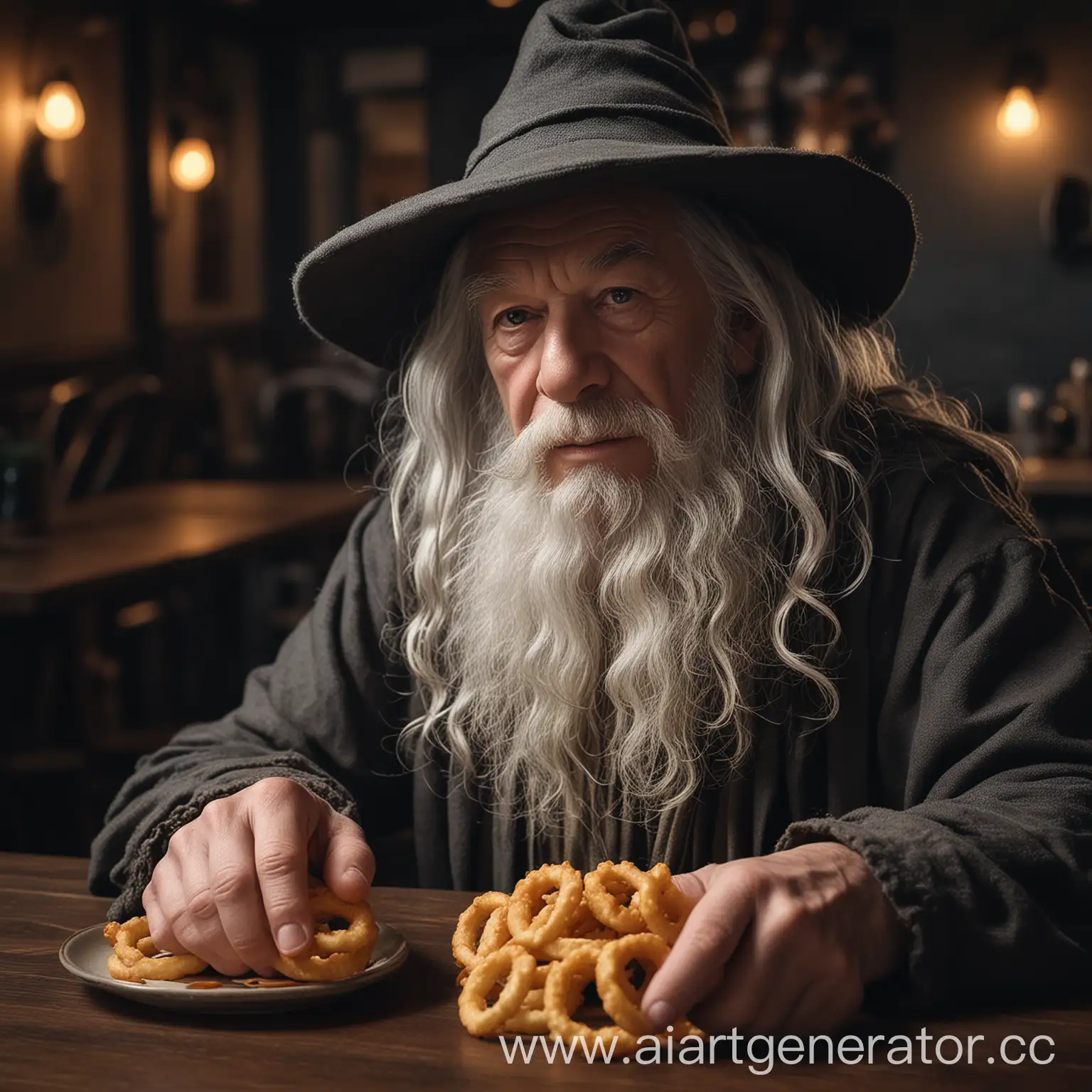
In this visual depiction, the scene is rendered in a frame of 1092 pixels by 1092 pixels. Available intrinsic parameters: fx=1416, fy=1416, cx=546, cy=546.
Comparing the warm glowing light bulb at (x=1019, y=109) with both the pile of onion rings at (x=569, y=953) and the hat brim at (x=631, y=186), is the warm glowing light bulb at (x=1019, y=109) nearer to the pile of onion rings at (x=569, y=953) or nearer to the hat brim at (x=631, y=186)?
the hat brim at (x=631, y=186)

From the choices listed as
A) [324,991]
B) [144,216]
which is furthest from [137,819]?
Answer: [144,216]

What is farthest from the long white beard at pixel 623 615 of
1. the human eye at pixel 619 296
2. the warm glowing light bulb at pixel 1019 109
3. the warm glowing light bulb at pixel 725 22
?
the warm glowing light bulb at pixel 1019 109

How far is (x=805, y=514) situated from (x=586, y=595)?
29 centimetres

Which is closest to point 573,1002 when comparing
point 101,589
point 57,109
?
point 101,589

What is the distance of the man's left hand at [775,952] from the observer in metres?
1.09

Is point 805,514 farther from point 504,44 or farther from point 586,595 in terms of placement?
point 504,44

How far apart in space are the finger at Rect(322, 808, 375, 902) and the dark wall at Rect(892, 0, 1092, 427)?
7.13m

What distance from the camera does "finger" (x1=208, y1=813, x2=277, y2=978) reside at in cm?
123

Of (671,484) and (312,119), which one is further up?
(312,119)

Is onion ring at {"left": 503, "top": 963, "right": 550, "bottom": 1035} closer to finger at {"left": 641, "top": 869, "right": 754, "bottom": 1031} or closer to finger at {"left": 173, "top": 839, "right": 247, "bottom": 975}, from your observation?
finger at {"left": 641, "top": 869, "right": 754, "bottom": 1031}

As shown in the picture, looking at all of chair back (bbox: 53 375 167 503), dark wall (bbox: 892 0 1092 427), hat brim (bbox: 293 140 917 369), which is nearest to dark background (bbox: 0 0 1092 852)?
dark wall (bbox: 892 0 1092 427)

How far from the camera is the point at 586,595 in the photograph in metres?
1.79

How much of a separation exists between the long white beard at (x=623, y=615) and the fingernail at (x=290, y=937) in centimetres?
59

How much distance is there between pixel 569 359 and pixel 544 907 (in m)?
0.73
